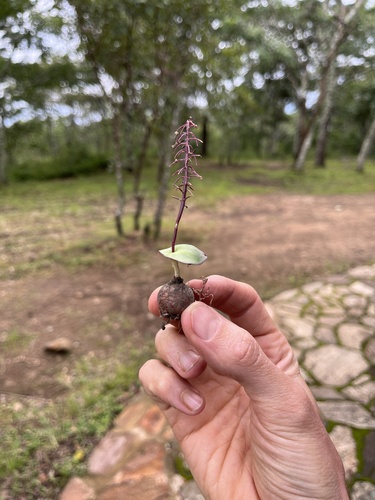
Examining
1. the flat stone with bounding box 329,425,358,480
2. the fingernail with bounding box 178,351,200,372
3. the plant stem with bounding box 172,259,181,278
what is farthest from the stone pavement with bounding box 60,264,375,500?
the plant stem with bounding box 172,259,181,278

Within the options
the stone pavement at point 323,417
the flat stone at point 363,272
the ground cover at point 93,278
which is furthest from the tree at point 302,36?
the stone pavement at point 323,417

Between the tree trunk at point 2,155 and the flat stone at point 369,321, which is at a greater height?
the tree trunk at point 2,155

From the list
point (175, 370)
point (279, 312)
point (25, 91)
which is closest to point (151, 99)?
point (279, 312)

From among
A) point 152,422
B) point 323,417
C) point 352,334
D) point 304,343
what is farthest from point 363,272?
point 152,422

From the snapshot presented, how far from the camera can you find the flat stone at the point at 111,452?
2271 millimetres

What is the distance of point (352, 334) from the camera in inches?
142

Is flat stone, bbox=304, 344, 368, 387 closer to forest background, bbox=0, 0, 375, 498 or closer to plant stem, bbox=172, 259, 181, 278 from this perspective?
forest background, bbox=0, 0, 375, 498

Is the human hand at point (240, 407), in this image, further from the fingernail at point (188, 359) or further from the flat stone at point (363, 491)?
the flat stone at point (363, 491)

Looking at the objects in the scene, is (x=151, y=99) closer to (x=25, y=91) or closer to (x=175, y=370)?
(x=175, y=370)

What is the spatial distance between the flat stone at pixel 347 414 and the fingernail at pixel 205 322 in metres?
1.95

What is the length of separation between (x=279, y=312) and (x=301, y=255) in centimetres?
211

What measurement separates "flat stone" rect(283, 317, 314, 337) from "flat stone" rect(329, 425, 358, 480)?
1.18 metres

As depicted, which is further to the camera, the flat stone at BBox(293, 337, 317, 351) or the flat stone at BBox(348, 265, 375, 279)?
the flat stone at BBox(348, 265, 375, 279)

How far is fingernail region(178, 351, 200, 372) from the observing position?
57.9 inches
